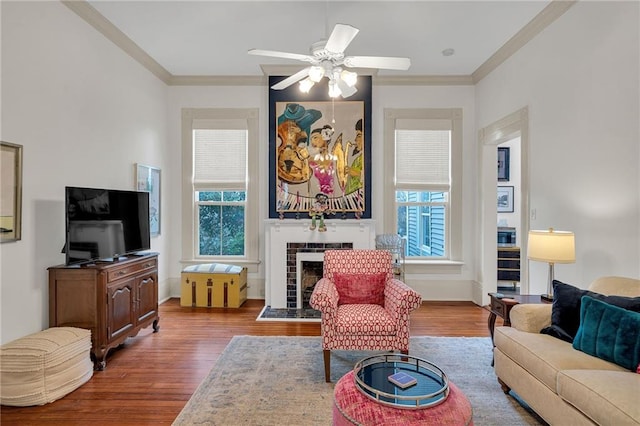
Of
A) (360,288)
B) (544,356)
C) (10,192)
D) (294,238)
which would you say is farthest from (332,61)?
(10,192)

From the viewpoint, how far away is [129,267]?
10.6 ft

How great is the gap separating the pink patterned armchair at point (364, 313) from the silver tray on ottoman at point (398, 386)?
592 millimetres

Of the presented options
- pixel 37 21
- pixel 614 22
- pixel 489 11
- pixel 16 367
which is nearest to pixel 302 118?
pixel 489 11

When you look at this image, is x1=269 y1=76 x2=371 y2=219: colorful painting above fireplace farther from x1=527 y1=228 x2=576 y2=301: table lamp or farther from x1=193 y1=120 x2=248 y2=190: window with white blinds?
x1=527 y1=228 x2=576 y2=301: table lamp

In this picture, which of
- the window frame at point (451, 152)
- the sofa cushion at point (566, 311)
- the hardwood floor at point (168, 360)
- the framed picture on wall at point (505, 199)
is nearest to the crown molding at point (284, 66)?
the window frame at point (451, 152)

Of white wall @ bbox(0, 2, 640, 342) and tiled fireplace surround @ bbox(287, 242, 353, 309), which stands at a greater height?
white wall @ bbox(0, 2, 640, 342)

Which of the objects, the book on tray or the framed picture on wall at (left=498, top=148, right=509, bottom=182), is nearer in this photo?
the book on tray

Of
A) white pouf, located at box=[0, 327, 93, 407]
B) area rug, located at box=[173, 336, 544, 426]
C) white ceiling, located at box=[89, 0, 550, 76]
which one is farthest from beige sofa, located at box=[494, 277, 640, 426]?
white pouf, located at box=[0, 327, 93, 407]

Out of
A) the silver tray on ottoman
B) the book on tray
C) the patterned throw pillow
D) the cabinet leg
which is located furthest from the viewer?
the patterned throw pillow

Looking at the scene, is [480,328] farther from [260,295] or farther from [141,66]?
[141,66]

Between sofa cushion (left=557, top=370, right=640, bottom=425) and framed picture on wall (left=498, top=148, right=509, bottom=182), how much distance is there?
5.05 metres

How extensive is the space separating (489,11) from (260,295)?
460 cm

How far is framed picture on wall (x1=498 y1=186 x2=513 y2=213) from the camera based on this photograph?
625 cm

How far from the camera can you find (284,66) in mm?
4754
